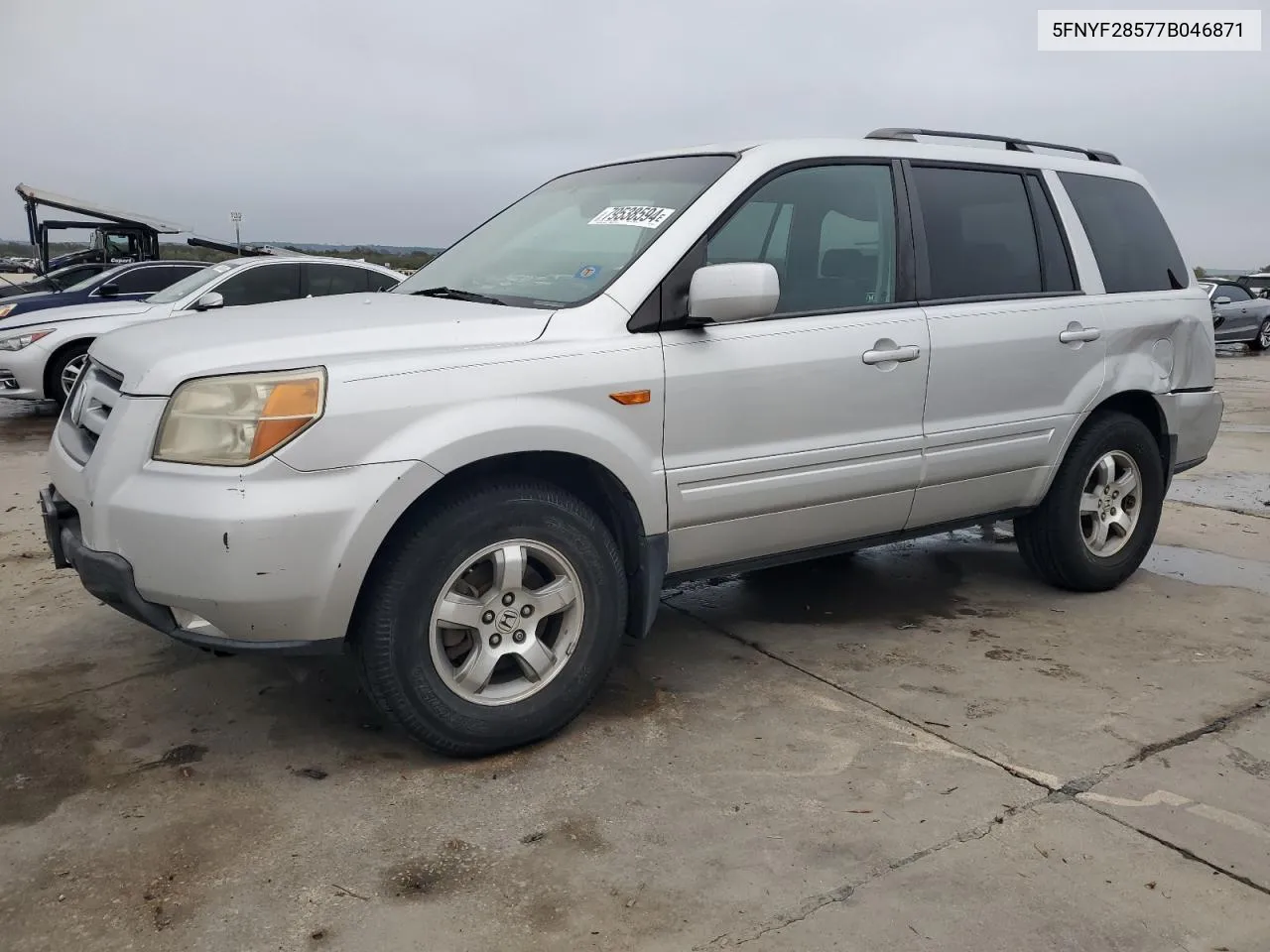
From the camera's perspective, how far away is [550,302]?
11.0ft

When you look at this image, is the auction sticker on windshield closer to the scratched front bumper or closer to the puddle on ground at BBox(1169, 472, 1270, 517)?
the scratched front bumper

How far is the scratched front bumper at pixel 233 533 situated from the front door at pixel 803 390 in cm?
101

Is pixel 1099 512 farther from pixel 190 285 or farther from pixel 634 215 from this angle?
pixel 190 285

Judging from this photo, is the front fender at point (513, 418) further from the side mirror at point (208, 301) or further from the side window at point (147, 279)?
the side window at point (147, 279)

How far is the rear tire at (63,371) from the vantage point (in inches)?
376

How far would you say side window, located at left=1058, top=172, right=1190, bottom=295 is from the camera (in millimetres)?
4609

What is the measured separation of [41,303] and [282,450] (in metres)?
9.19

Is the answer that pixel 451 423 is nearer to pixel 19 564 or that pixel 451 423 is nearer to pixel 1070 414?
pixel 1070 414

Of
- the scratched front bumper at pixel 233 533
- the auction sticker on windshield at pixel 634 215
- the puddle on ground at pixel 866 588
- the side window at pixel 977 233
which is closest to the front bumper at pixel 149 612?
the scratched front bumper at pixel 233 533

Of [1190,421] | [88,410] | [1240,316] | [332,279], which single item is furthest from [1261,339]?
[88,410]

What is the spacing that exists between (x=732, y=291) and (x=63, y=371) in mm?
8388

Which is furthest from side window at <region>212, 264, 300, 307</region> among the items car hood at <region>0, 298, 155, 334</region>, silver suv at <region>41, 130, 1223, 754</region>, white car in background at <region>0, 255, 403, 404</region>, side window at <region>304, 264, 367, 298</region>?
silver suv at <region>41, 130, 1223, 754</region>

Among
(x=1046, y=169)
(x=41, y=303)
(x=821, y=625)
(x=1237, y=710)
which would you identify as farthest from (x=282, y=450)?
(x=41, y=303)

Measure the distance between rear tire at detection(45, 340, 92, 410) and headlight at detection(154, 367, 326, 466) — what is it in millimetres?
7767
